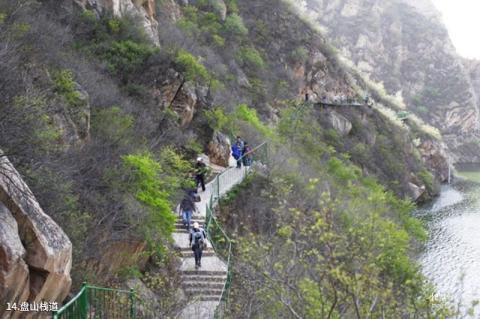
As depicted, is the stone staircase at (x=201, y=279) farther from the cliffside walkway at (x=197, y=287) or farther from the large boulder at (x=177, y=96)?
the large boulder at (x=177, y=96)

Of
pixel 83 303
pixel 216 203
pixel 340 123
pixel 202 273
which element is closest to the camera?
pixel 83 303

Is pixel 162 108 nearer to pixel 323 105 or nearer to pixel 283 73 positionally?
pixel 283 73

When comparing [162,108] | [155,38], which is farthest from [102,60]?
[155,38]

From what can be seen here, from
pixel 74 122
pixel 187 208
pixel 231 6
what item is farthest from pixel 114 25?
pixel 231 6

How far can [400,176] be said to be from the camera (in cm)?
4619

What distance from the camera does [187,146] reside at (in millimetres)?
22172

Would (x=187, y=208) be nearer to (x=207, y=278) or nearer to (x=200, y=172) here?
(x=207, y=278)

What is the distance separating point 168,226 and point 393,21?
123646 mm

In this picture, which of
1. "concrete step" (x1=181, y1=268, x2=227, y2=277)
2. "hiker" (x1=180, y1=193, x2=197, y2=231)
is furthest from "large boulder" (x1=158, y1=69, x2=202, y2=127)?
"concrete step" (x1=181, y1=268, x2=227, y2=277)

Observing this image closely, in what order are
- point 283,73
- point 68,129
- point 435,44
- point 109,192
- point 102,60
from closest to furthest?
1. point 109,192
2. point 68,129
3. point 102,60
4. point 283,73
5. point 435,44

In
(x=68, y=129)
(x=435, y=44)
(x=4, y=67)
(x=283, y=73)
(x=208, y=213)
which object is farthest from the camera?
(x=435, y=44)

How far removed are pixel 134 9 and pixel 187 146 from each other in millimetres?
9783

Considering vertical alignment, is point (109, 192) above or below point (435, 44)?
below

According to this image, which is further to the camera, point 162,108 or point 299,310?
point 162,108
